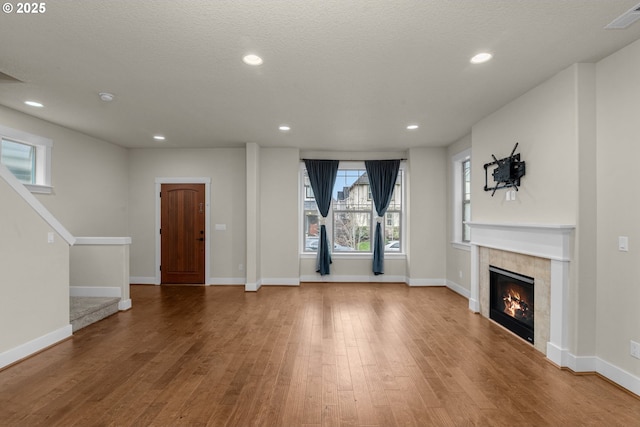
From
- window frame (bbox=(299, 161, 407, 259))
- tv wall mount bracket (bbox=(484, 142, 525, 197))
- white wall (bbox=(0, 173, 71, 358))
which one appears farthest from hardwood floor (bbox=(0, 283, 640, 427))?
window frame (bbox=(299, 161, 407, 259))

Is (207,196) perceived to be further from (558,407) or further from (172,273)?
(558,407)

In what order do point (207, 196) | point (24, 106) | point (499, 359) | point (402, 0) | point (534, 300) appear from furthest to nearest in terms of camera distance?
point (207, 196)
point (24, 106)
point (534, 300)
point (499, 359)
point (402, 0)

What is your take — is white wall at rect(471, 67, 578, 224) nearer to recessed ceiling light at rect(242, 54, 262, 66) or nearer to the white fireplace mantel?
the white fireplace mantel

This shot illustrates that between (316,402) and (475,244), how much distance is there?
3272 millimetres

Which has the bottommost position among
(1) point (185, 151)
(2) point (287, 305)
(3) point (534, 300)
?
(2) point (287, 305)

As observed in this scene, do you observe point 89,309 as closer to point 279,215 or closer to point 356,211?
point 279,215

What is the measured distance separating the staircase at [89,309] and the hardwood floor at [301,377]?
147 millimetres

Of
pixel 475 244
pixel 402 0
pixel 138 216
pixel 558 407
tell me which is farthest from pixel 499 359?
pixel 138 216

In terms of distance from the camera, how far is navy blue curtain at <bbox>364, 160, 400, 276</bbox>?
6.51 meters

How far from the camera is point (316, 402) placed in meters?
2.34

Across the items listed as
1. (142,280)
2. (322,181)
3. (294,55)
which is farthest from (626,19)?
(142,280)

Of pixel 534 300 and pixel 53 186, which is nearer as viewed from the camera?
pixel 534 300

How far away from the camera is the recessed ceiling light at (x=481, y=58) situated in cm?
267

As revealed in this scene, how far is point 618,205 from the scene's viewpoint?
2.64 metres
